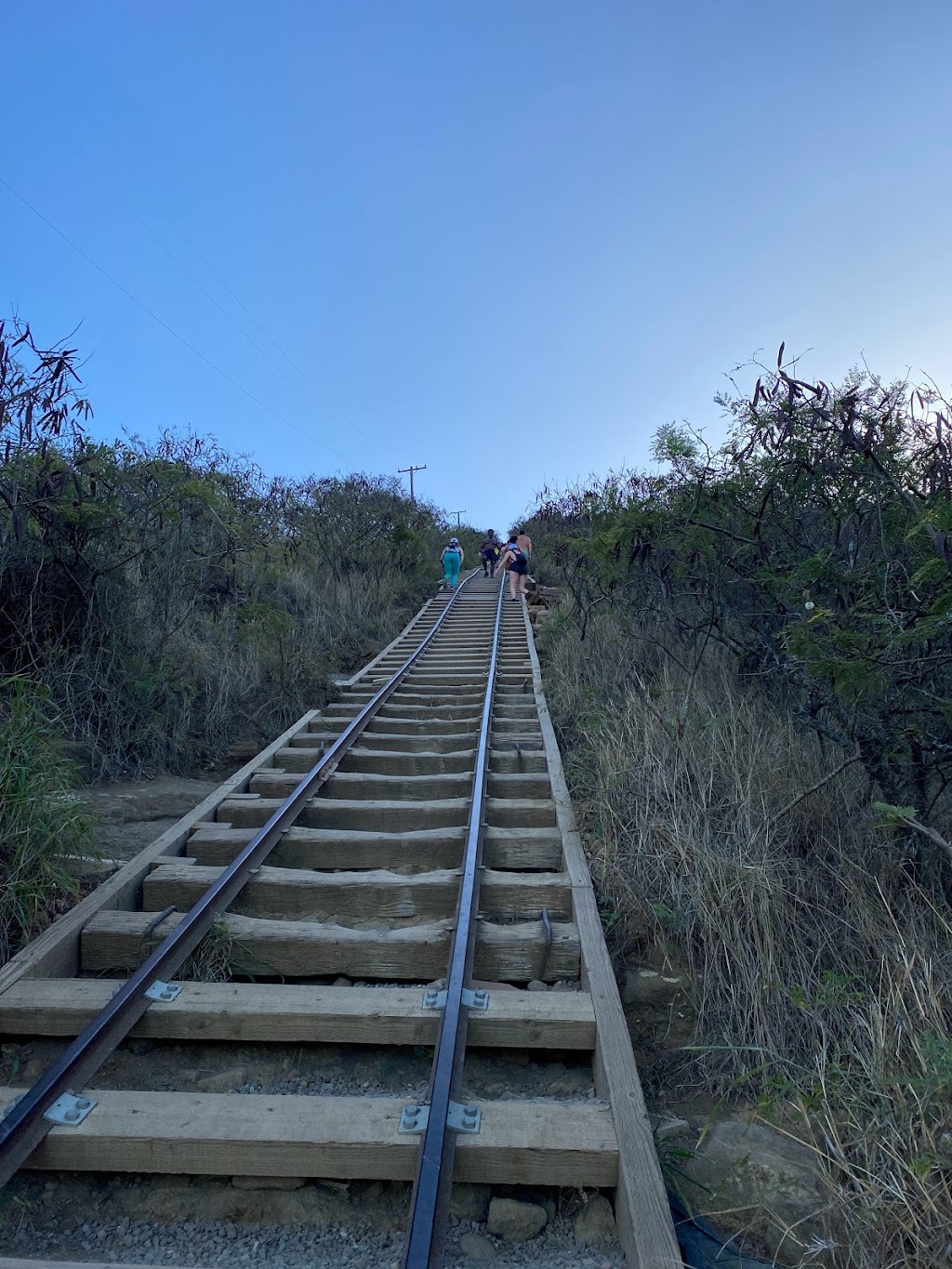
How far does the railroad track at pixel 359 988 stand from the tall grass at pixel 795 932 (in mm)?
404

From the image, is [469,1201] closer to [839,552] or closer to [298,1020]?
[298,1020]

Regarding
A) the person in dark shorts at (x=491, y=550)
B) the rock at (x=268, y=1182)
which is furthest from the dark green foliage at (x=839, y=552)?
the person in dark shorts at (x=491, y=550)

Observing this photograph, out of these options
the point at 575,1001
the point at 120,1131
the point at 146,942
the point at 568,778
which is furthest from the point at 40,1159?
the point at 568,778

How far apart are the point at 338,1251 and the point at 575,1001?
1.40 metres

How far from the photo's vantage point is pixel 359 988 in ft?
12.4

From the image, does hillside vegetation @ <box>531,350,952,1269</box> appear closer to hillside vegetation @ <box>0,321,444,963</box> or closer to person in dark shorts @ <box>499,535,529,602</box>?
hillside vegetation @ <box>0,321,444,963</box>

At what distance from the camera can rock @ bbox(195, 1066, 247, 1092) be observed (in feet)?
10.7

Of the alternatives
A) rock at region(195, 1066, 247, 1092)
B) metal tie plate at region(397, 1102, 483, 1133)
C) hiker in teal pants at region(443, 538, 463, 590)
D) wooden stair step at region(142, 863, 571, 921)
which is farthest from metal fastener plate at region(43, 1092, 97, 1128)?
hiker in teal pants at region(443, 538, 463, 590)

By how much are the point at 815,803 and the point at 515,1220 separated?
3.20 meters

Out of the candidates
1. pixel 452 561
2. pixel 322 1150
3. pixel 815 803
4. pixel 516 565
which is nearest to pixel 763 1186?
pixel 322 1150

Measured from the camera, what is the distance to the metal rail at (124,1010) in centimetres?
271

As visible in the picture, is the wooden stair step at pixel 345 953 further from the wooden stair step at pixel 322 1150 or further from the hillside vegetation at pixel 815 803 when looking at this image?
the wooden stair step at pixel 322 1150

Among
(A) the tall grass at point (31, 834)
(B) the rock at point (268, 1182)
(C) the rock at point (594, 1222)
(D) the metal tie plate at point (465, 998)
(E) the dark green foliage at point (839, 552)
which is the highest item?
(E) the dark green foliage at point (839, 552)

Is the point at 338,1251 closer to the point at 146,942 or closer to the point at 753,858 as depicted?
the point at 146,942
